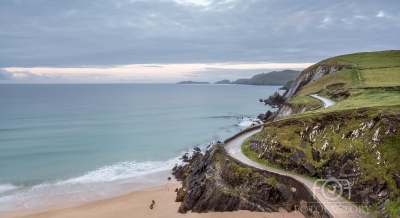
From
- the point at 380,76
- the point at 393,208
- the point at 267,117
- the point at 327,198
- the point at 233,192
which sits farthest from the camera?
the point at 267,117

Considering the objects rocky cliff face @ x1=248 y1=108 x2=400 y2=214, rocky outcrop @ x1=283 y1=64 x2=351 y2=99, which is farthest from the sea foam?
rocky outcrop @ x1=283 y1=64 x2=351 y2=99

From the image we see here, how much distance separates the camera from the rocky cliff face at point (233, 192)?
21.5 m

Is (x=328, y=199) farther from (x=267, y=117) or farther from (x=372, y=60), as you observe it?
(x=372, y=60)

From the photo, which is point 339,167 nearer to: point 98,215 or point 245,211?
point 245,211

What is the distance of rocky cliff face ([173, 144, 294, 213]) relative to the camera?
21484 mm

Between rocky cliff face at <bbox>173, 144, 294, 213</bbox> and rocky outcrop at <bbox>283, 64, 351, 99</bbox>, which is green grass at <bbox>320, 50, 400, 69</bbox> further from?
rocky cliff face at <bbox>173, 144, 294, 213</bbox>

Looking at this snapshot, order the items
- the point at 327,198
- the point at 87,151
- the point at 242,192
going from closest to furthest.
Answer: the point at 327,198 → the point at 242,192 → the point at 87,151

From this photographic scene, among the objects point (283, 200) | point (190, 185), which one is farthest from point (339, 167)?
point (190, 185)

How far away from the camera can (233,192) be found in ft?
75.0

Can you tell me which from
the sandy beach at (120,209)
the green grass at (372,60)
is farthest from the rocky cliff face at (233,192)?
the green grass at (372,60)

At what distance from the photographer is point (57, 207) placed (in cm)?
2673

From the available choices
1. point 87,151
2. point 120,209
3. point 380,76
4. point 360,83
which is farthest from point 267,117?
point 120,209

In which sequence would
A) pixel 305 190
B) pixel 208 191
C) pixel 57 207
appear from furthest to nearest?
pixel 57 207
pixel 208 191
pixel 305 190

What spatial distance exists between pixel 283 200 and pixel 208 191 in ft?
19.2
